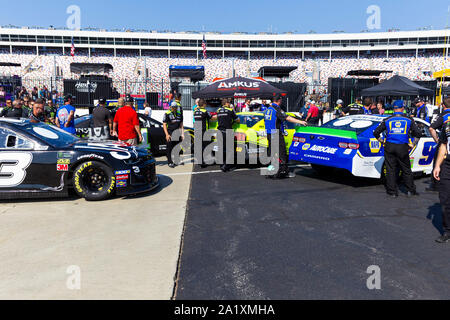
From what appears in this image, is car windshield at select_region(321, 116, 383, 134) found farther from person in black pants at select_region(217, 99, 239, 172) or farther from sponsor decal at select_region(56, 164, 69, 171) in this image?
sponsor decal at select_region(56, 164, 69, 171)

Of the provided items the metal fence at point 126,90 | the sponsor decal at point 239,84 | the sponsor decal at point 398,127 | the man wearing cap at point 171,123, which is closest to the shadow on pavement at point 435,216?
the sponsor decal at point 398,127

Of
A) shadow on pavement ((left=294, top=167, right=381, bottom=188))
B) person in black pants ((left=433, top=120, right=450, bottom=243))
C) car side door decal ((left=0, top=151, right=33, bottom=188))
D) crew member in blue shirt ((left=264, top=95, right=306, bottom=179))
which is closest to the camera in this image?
person in black pants ((left=433, top=120, right=450, bottom=243))

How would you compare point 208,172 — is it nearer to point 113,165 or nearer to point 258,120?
point 258,120

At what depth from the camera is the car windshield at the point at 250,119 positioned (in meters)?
9.08

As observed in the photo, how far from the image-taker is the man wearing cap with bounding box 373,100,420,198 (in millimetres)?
6414

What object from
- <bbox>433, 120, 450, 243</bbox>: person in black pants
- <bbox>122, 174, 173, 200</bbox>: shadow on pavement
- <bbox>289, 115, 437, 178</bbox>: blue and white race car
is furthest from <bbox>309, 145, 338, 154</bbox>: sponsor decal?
<bbox>122, 174, 173, 200</bbox>: shadow on pavement

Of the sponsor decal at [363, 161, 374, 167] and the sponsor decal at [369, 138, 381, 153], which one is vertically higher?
the sponsor decal at [369, 138, 381, 153]

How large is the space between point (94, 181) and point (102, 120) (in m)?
2.90

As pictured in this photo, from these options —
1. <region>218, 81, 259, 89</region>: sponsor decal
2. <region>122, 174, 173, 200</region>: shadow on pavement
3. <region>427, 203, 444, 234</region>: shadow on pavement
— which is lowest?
<region>427, 203, 444, 234</region>: shadow on pavement

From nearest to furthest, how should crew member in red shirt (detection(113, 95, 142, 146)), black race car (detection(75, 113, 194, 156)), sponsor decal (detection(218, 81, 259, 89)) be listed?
crew member in red shirt (detection(113, 95, 142, 146)), black race car (detection(75, 113, 194, 156)), sponsor decal (detection(218, 81, 259, 89))

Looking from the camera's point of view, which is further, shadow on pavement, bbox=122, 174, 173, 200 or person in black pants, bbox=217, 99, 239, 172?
person in black pants, bbox=217, 99, 239, 172

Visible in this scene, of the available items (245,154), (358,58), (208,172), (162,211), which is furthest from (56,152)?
(358,58)

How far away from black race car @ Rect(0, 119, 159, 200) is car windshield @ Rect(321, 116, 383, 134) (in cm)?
384

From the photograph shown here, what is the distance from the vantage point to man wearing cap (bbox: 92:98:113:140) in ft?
28.1
